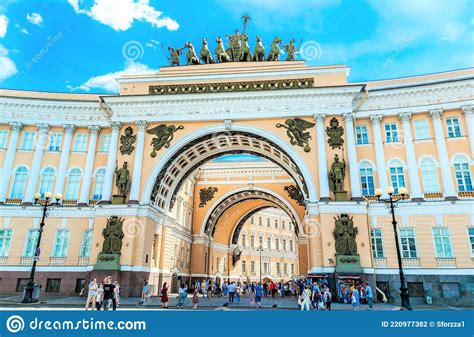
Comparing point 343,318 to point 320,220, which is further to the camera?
point 320,220

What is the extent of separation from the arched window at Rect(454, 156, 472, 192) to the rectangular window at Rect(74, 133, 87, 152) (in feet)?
91.7

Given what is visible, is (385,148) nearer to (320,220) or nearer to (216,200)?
(320,220)

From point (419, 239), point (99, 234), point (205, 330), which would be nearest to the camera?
point (205, 330)

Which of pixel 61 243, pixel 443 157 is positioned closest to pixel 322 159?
pixel 443 157

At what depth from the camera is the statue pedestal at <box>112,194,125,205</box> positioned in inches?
1001

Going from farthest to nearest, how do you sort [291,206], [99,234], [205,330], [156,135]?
[291,206] < [156,135] < [99,234] < [205,330]

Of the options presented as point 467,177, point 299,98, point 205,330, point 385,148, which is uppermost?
point 299,98

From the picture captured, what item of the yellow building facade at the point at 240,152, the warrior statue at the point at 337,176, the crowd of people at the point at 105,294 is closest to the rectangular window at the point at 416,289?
the yellow building facade at the point at 240,152

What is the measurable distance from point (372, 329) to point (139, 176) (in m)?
20.7

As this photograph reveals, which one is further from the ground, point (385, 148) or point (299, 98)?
point (299, 98)

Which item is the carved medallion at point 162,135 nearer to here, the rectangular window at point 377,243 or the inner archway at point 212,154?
the inner archway at point 212,154

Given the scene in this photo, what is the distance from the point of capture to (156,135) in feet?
88.9

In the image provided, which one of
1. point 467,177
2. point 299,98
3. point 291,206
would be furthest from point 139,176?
point 467,177

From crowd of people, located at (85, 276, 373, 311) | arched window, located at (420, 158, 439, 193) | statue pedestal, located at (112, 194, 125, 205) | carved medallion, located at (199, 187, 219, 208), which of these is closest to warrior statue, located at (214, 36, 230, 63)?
statue pedestal, located at (112, 194, 125, 205)
